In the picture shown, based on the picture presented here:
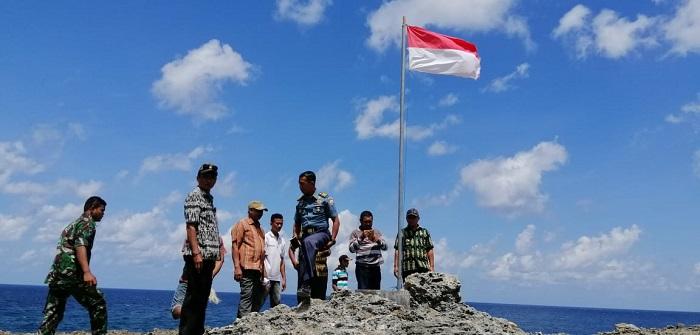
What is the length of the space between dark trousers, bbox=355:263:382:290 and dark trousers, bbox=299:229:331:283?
2.00 m

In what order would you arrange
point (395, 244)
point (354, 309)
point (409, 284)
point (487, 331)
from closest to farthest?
point (487, 331) → point (354, 309) → point (409, 284) → point (395, 244)

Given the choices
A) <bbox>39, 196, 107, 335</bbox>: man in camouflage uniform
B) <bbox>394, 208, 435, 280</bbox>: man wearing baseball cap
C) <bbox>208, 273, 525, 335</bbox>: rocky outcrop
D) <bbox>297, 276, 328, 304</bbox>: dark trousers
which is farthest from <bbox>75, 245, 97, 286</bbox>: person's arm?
<bbox>394, 208, 435, 280</bbox>: man wearing baseball cap

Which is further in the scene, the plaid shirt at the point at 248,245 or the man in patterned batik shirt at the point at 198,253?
the plaid shirt at the point at 248,245

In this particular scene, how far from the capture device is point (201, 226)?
7566 millimetres

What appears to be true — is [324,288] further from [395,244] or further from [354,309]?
[395,244]

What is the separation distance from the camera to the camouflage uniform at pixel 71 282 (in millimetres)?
7574

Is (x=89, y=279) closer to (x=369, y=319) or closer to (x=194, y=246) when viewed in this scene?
(x=194, y=246)

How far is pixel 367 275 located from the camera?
10492 millimetres

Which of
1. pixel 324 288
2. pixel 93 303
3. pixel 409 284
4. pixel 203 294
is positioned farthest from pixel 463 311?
pixel 93 303

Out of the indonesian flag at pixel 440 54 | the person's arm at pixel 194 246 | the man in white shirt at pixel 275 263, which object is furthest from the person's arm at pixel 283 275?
the indonesian flag at pixel 440 54

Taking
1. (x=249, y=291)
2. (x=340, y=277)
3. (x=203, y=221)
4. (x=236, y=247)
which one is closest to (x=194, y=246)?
(x=203, y=221)

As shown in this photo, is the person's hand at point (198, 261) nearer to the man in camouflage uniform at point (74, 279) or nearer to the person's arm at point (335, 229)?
the man in camouflage uniform at point (74, 279)

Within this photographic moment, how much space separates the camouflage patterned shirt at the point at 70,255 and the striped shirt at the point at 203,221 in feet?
4.06

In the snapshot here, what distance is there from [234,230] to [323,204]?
1594mm
